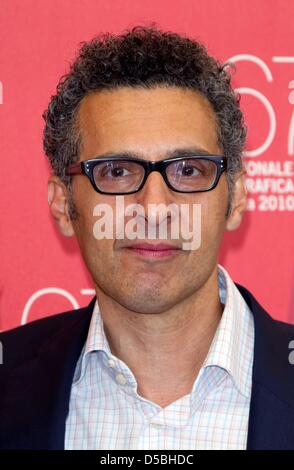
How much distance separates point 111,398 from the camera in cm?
184

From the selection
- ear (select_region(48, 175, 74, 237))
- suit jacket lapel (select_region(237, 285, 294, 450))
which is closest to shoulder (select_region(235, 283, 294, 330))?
suit jacket lapel (select_region(237, 285, 294, 450))

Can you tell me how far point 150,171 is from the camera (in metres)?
1.73

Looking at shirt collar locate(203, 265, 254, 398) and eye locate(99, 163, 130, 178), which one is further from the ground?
eye locate(99, 163, 130, 178)

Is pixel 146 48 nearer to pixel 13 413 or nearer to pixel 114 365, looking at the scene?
pixel 114 365

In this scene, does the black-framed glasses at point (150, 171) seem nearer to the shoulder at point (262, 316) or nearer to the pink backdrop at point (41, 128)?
the shoulder at point (262, 316)

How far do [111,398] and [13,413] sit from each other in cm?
23

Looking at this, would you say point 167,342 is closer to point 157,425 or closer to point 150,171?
point 157,425

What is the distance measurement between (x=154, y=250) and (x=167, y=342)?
9.7 inches

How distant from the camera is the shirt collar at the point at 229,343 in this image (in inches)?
71.0

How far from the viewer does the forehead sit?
1.77 meters

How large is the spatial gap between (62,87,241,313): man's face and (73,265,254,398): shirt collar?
11cm
